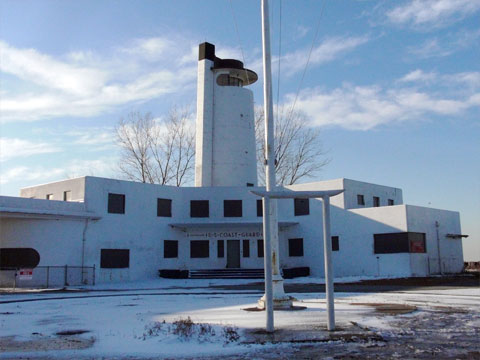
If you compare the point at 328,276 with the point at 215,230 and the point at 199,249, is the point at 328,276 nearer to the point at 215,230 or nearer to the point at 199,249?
the point at 215,230

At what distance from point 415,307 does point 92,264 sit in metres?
22.1

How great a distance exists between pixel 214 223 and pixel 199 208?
247cm

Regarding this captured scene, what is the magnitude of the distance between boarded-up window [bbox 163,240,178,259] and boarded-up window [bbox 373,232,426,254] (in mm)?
13701

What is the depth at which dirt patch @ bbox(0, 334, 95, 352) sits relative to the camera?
8219mm

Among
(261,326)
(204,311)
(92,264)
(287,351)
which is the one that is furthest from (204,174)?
(287,351)

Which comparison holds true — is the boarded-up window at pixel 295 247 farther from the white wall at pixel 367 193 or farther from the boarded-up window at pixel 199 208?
the boarded-up window at pixel 199 208

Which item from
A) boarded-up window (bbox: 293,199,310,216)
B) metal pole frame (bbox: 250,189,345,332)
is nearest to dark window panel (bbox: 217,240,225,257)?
boarded-up window (bbox: 293,199,310,216)

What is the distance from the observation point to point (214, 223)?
34.8 metres

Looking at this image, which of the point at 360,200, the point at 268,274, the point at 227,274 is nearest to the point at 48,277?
the point at 227,274

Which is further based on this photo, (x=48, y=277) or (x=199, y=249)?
(x=199, y=249)

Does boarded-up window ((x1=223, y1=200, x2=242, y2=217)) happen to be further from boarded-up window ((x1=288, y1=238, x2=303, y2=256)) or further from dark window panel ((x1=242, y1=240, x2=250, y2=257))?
boarded-up window ((x1=288, y1=238, x2=303, y2=256))

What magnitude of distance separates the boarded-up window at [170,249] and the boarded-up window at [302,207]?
9.07 metres

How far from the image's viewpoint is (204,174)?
38500 millimetres

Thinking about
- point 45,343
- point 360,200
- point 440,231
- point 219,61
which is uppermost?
point 219,61
